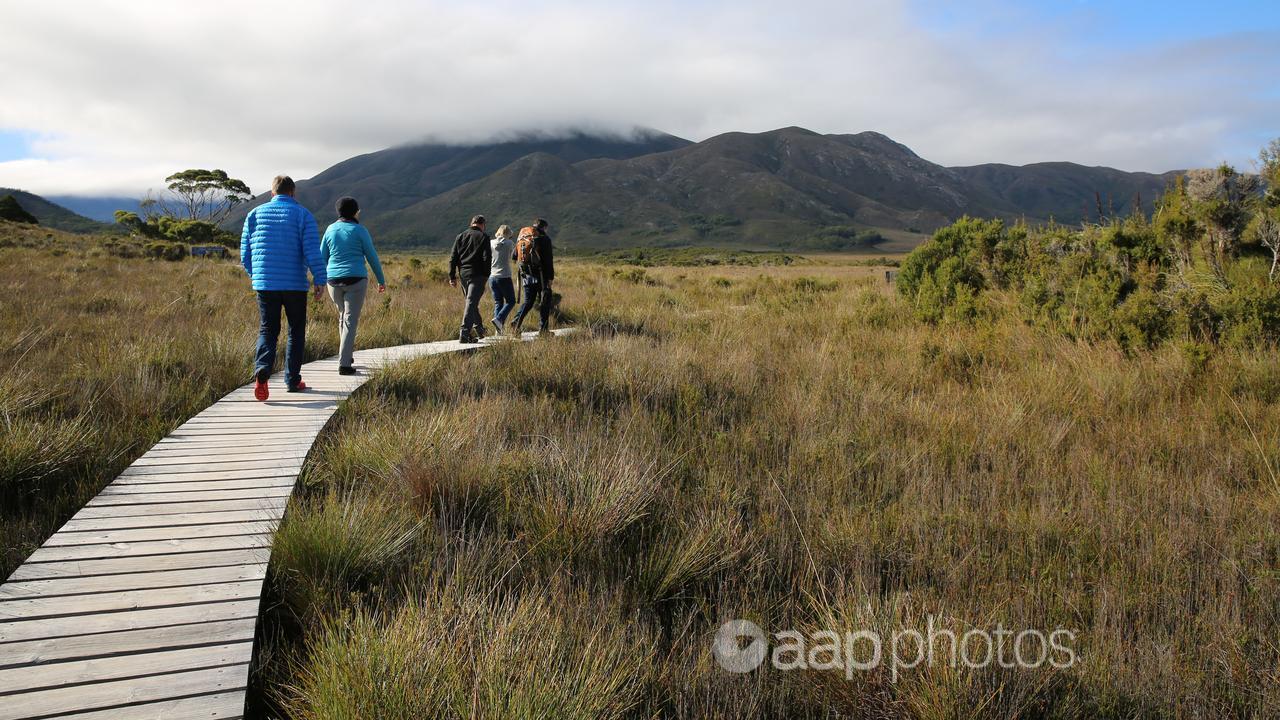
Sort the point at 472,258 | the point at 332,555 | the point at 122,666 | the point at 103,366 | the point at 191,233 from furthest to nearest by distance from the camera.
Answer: the point at 191,233, the point at 472,258, the point at 103,366, the point at 332,555, the point at 122,666

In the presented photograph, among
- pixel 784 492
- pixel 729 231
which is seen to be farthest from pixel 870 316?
pixel 729 231

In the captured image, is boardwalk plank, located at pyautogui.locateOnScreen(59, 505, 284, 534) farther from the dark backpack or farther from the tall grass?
the dark backpack

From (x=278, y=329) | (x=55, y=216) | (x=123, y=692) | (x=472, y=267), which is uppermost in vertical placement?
(x=55, y=216)

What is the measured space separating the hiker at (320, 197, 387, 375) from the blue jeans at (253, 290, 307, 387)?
0.53m

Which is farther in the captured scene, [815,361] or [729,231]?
[729,231]

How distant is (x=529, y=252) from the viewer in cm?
1005

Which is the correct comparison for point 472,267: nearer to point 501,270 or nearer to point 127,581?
point 501,270

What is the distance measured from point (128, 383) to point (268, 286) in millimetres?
1477

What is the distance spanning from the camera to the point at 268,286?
19.2ft

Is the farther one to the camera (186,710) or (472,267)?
(472,267)

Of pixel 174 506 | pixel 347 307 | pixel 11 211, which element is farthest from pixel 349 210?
pixel 11 211

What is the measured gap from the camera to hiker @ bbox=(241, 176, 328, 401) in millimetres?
5879

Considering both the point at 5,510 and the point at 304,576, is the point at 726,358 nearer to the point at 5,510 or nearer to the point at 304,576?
the point at 304,576

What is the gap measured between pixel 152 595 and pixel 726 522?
2715 mm
